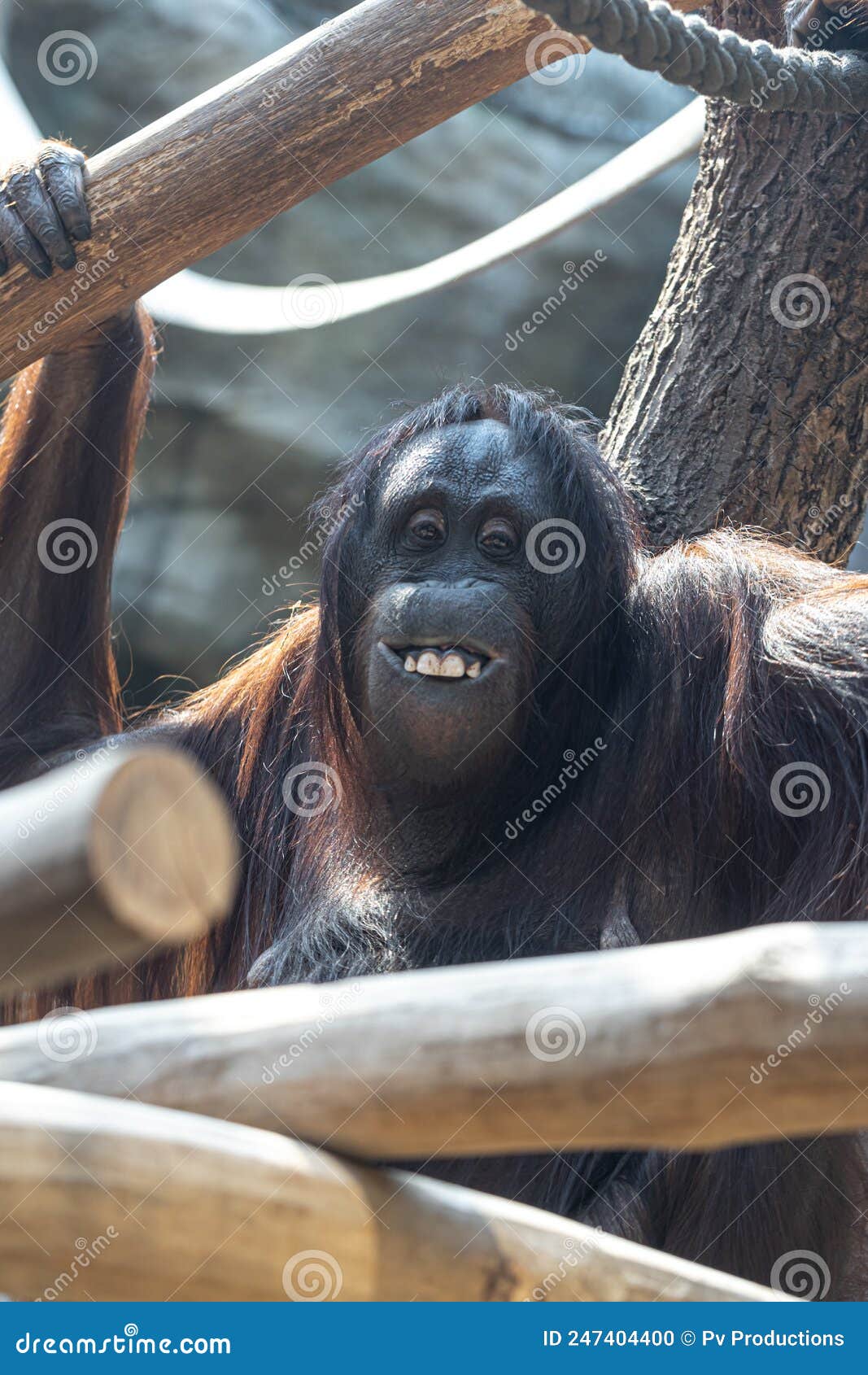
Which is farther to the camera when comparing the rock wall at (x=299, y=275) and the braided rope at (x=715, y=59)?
the rock wall at (x=299, y=275)

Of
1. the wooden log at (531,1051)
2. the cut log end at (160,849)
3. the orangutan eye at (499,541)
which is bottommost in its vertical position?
the wooden log at (531,1051)

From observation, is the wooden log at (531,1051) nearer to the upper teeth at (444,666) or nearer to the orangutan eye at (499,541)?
the upper teeth at (444,666)

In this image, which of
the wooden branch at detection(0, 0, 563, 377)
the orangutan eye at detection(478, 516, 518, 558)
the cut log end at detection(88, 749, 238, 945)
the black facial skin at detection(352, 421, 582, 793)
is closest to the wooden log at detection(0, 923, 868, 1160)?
Result: the cut log end at detection(88, 749, 238, 945)

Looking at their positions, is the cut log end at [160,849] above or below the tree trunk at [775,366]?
below

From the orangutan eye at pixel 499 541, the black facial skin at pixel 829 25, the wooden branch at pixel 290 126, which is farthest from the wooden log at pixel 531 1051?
the black facial skin at pixel 829 25

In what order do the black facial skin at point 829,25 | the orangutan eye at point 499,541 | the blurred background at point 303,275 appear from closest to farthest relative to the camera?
the orangutan eye at point 499,541 → the black facial skin at point 829,25 → the blurred background at point 303,275

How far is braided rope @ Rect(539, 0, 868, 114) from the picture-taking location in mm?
3016

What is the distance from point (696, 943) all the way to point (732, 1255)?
5.41ft

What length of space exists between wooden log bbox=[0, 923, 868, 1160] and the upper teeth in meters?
1.58

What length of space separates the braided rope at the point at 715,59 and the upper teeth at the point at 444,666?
1240 millimetres

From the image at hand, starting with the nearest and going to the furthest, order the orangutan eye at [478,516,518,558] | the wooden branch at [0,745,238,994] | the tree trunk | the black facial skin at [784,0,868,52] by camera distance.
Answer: the wooden branch at [0,745,238,994]
the orangutan eye at [478,516,518,558]
the black facial skin at [784,0,868,52]
the tree trunk

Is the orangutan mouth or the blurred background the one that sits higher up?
the blurred background

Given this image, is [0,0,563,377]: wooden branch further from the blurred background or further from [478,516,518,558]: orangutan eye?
the blurred background

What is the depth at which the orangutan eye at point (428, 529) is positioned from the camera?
3219 millimetres
